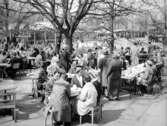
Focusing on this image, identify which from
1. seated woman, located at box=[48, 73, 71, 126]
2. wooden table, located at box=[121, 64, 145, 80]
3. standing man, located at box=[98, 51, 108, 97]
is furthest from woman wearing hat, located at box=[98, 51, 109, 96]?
seated woman, located at box=[48, 73, 71, 126]

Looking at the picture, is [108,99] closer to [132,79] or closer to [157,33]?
[132,79]

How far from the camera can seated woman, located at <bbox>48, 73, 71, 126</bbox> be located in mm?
6965

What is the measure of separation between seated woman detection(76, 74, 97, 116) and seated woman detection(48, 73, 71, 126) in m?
0.40

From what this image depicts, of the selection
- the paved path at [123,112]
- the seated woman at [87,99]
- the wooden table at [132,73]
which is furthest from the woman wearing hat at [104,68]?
the seated woman at [87,99]

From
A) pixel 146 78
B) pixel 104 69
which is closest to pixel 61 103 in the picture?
pixel 104 69

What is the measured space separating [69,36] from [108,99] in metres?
3.56

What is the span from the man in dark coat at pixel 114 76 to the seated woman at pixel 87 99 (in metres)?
2.94

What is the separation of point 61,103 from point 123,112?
2493mm

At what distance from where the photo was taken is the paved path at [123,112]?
25.2 ft

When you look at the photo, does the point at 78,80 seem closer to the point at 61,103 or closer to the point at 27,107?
the point at 27,107

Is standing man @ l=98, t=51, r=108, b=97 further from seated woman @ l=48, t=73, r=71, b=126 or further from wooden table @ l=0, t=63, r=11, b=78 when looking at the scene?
wooden table @ l=0, t=63, r=11, b=78

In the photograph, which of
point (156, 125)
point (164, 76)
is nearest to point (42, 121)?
point (156, 125)

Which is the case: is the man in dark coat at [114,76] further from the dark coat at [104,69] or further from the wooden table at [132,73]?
the wooden table at [132,73]

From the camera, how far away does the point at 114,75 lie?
1031 cm
